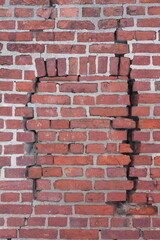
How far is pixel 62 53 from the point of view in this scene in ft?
6.68

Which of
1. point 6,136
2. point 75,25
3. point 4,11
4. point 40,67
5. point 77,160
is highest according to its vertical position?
point 4,11

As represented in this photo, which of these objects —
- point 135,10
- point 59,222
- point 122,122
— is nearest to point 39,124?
point 122,122

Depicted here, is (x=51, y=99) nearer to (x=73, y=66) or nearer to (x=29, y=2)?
(x=73, y=66)

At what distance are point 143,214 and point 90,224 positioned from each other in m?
0.37

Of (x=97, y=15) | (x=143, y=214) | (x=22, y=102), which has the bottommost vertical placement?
(x=143, y=214)

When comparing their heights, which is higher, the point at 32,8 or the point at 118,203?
the point at 32,8

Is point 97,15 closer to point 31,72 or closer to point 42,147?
point 31,72

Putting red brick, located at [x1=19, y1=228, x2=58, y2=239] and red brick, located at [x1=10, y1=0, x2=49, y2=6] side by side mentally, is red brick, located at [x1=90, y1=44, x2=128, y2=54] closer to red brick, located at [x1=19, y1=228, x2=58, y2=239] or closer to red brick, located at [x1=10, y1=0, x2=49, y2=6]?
red brick, located at [x1=10, y1=0, x2=49, y2=6]

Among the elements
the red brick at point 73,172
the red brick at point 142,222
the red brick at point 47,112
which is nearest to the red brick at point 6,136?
the red brick at point 47,112

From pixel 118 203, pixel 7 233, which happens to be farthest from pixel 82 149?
pixel 7 233

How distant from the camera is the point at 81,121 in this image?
202cm

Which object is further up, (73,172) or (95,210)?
(73,172)

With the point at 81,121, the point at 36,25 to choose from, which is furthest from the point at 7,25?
the point at 81,121

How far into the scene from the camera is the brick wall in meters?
2.00
